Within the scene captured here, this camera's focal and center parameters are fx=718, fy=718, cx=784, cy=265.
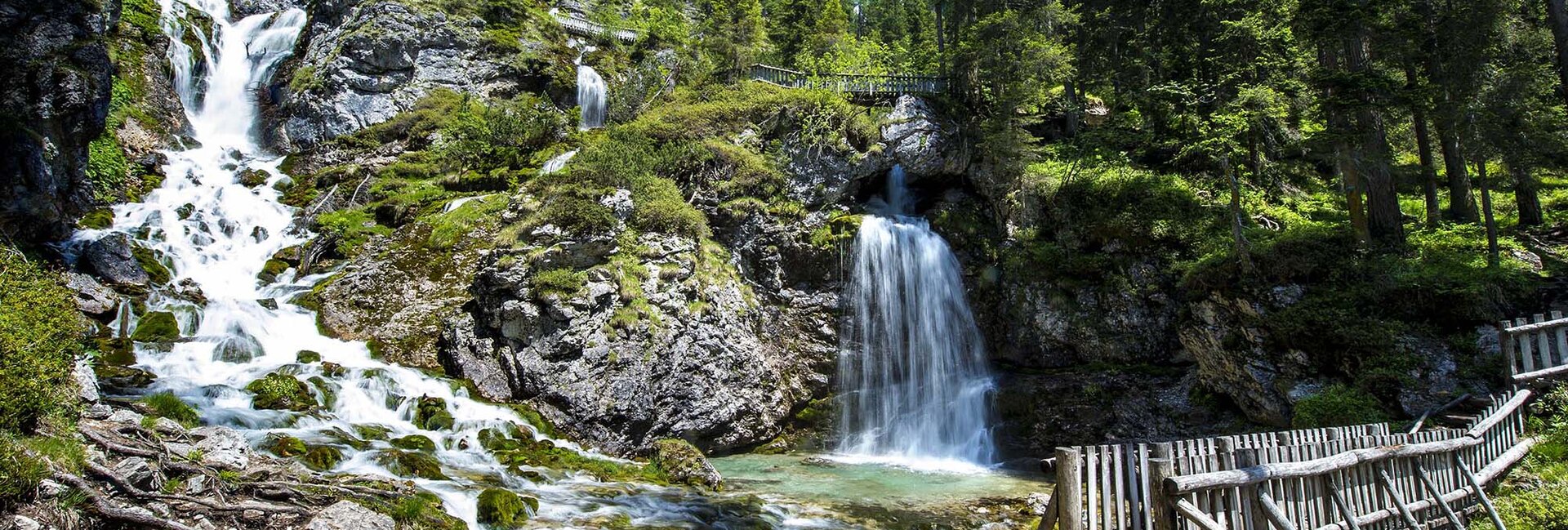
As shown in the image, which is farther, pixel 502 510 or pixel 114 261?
pixel 114 261

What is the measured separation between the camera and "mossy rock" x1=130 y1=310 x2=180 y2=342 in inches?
565

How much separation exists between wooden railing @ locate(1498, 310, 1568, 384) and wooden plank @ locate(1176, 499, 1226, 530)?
846 cm

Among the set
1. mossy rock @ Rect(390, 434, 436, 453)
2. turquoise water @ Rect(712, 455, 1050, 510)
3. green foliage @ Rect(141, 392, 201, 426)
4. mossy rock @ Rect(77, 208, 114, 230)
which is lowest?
turquoise water @ Rect(712, 455, 1050, 510)

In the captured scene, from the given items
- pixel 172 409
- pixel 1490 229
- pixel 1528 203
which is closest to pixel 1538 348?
pixel 1490 229

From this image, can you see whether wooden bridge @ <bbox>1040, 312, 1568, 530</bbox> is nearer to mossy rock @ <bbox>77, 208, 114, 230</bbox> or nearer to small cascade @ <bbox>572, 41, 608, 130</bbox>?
mossy rock @ <bbox>77, 208, 114, 230</bbox>

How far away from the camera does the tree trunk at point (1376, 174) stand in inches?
587

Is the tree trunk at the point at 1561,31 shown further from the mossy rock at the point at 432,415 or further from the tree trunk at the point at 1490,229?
the mossy rock at the point at 432,415

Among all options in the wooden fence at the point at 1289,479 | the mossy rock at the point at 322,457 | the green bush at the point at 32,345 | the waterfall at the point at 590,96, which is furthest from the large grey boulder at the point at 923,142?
the green bush at the point at 32,345

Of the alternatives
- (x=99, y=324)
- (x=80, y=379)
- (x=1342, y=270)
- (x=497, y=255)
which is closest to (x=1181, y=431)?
(x=1342, y=270)

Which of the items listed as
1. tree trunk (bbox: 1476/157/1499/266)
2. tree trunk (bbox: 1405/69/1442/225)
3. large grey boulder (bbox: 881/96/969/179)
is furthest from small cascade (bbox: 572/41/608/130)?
tree trunk (bbox: 1476/157/1499/266)

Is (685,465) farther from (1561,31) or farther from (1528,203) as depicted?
(1528,203)

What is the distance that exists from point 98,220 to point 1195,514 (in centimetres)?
2473

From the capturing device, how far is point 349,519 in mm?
7410

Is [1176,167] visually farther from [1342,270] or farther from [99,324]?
[99,324]
